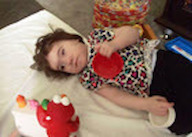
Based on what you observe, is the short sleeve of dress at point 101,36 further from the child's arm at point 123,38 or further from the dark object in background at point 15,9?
the dark object in background at point 15,9

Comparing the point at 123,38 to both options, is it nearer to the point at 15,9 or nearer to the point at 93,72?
the point at 93,72

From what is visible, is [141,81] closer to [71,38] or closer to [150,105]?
[150,105]

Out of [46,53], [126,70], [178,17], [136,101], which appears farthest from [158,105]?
[178,17]

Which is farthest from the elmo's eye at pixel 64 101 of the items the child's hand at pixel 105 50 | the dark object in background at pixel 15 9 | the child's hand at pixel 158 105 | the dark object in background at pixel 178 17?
the dark object in background at pixel 178 17

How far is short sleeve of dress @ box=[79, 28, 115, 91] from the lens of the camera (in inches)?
34.5

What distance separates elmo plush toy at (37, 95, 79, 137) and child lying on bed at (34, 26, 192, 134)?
0.92 ft

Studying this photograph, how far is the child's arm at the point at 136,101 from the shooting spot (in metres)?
0.73

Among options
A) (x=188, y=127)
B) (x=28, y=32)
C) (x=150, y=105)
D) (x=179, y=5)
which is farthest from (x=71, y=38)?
(x=179, y=5)

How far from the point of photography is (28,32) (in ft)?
3.89

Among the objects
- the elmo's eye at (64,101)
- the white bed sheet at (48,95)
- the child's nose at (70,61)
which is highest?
the elmo's eye at (64,101)

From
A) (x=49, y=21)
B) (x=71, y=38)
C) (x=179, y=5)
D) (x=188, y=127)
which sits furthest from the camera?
(x=179, y=5)

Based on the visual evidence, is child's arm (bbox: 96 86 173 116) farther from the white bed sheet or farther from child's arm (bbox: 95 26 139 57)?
child's arm (bbox: 95 26 139 57)

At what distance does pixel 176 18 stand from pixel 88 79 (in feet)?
3.62

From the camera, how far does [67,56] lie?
0.84m
